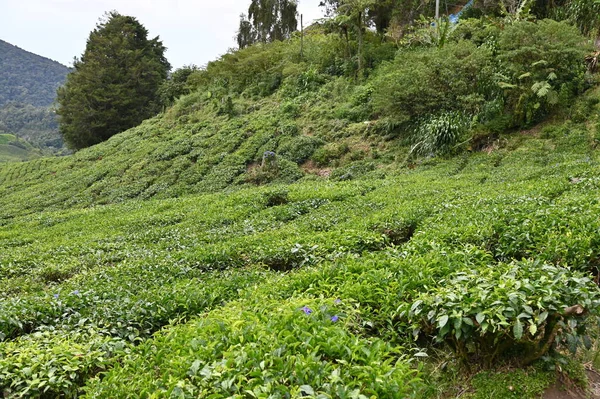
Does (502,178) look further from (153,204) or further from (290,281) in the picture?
(153,204)

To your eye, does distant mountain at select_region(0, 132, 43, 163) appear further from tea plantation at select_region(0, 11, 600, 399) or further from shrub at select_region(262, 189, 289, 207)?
shrub at select_region(262, 189, 289, 207)

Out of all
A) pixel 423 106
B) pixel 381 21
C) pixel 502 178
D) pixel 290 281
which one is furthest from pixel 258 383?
pixel 381 21

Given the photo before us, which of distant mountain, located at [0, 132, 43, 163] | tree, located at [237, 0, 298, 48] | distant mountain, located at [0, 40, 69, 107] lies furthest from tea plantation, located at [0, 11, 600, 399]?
distant mountain, located at [0, 40, 69, 107]

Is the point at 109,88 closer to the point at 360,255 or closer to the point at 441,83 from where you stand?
the point at 441,83

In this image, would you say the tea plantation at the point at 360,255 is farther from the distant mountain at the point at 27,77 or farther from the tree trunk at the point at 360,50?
the distant mountain at the point at 27,77

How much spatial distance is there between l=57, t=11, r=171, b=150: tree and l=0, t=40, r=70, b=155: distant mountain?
65729 mm

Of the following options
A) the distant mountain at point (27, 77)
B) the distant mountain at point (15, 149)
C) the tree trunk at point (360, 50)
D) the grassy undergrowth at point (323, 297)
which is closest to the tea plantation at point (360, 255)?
the grassy undergrowth at point (323, 297)

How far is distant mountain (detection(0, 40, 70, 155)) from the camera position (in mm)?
106000

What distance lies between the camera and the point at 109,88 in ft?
113

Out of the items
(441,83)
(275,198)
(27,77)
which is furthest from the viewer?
(27,77)

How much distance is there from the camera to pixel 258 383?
2.29 m

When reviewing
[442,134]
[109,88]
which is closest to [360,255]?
[442,134]

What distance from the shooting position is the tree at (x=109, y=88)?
112ft

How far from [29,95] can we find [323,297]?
18159 centimetres
